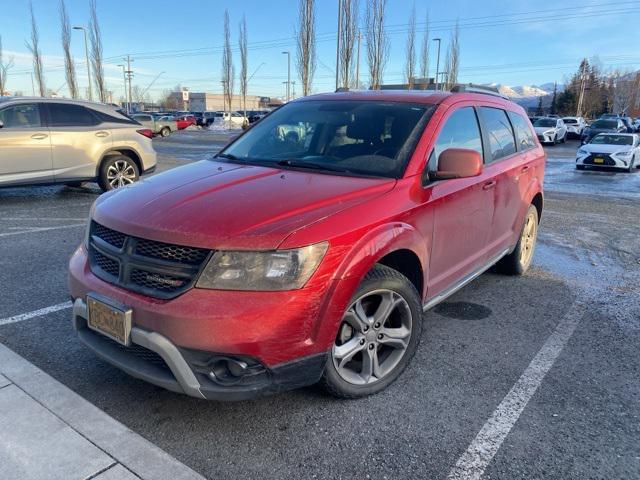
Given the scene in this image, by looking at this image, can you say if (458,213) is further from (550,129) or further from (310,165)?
(550,129)

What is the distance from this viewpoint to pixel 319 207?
268 centimetres

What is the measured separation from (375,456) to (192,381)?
934 millimetres

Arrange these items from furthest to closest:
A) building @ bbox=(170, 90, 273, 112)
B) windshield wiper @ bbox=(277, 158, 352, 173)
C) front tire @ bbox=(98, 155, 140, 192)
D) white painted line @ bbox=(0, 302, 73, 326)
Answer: building @ bbox=(170, 90, 273, 112)
front tire @ bbox=(98, 155, 140, 192)
white painted line @ bbox=(0, 302, 73, 326)
windshield wiper @ bbox=(277, 158, 352, 173)

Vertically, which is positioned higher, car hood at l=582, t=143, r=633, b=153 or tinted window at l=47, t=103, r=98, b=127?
tinted window at l=47, t=103, r=98, b=127

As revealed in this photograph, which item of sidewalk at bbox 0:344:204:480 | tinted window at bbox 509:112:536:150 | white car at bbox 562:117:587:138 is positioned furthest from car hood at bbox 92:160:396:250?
white car at bbox 562:117:587:138

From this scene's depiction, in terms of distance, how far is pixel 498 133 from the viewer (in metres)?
4.50

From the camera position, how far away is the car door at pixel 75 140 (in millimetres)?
8539

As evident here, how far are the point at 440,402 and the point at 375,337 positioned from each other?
0.52 meters

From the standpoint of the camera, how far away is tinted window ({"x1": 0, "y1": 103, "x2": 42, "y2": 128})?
26.5ft

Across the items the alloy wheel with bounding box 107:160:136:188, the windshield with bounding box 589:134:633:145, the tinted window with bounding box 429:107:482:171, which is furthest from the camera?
the windshield with bounding box 589:134:633:145

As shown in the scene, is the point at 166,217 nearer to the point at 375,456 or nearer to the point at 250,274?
the point at 250,274

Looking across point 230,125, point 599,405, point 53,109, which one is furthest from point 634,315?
point 230,125

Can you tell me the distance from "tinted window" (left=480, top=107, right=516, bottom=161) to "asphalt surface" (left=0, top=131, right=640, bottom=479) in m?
1.29

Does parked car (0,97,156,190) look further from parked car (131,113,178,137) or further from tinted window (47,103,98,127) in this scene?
parked car (131,113,178,137)
